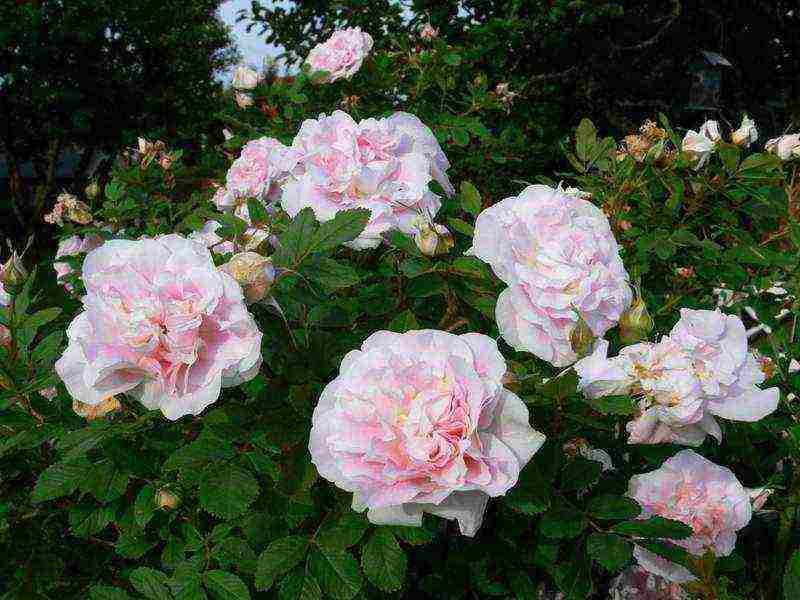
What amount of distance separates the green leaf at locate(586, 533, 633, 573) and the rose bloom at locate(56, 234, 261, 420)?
0.48 metres

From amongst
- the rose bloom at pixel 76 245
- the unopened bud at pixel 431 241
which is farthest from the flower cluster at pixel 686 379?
the rose bloom at pixel 76 245

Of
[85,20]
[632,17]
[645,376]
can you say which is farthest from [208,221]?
[85,20]

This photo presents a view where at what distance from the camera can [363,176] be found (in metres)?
1.10

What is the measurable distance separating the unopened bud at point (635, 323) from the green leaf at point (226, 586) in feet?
1.96

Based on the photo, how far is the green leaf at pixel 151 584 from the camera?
0.97m

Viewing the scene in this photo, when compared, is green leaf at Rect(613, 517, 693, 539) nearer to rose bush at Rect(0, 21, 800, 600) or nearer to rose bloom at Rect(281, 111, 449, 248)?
rose bush at Rect(0, 21, 800, 600)

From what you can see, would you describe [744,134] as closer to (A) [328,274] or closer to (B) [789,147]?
(B) [789,147]

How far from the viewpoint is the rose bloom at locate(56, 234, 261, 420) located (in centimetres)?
74

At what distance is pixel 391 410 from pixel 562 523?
33cm

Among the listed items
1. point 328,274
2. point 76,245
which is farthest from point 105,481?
point 76,245

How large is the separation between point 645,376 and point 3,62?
5786mm

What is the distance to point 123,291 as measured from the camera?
2.52 ft

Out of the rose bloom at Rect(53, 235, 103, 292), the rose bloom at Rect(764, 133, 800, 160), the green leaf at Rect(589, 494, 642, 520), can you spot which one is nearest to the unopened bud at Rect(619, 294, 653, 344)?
the green leaf at Rect(589, 494, 642, 520)

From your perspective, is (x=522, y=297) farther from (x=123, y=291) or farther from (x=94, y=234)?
(x=94, y=234)
